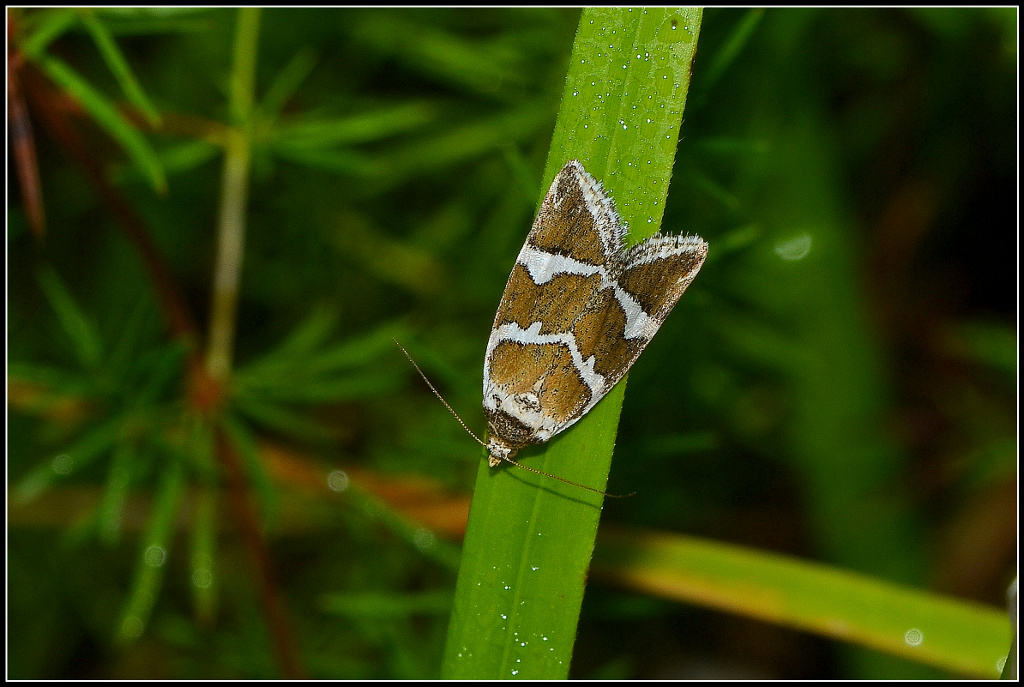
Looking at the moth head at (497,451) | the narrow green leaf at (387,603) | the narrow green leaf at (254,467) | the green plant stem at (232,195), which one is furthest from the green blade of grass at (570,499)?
the green plant stem at (232,195)

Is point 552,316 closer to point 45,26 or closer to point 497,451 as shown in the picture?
point 497,451

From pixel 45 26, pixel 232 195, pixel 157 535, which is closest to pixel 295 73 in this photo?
pixel 232 195

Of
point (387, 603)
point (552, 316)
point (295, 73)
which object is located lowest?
point (387, 603)

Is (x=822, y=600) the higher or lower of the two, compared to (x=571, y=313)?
lower

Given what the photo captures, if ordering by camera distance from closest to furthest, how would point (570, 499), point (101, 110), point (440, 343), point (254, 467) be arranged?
point (570, 499) → point (101, 110) → point (254, 467) → point (440, 343)

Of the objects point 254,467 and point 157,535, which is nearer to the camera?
point 157,535

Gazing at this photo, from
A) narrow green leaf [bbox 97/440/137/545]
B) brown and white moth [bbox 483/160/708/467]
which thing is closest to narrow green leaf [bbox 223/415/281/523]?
narrow green leaf [bbox 97/440/137/545]

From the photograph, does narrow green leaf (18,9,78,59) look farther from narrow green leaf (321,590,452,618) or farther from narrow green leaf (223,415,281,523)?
narrow green leaf (321,590,452,618)
